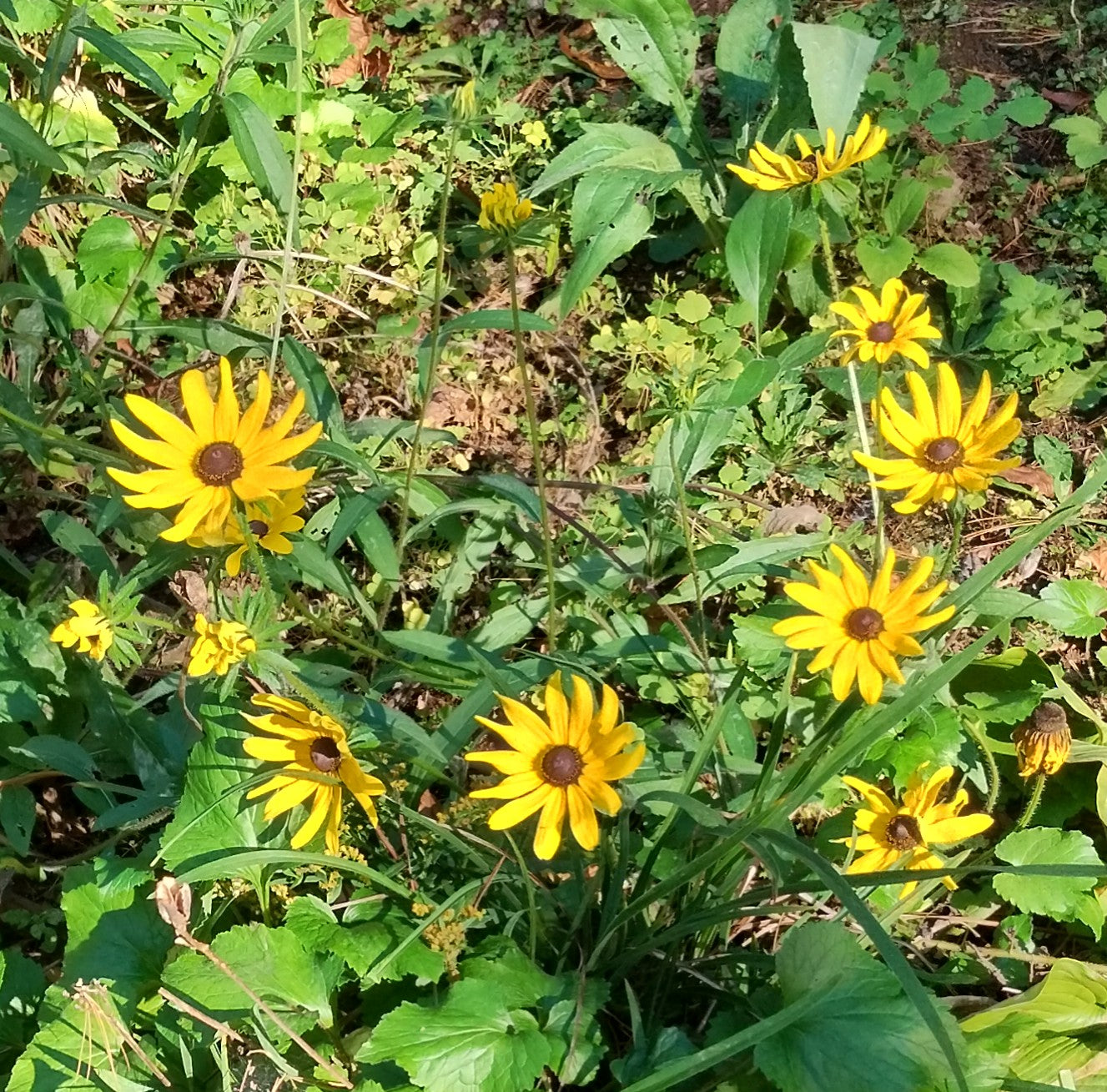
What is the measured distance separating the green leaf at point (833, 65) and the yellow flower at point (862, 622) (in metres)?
1.07

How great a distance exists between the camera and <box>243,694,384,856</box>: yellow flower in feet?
3.34

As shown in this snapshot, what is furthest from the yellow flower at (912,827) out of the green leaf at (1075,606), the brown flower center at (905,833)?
the green leaf at (1075,606)

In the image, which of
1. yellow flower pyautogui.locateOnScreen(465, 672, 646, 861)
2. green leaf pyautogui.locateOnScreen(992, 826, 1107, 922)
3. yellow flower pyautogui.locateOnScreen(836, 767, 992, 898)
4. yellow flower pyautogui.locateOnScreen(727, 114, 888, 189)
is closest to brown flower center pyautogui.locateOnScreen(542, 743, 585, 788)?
yellow flower pyautogui.locateOnScreen(465, 672, 646, 861)

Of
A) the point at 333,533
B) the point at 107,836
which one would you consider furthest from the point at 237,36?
the point at 107,836

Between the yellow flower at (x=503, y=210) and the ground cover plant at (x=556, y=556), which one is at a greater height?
the yellow flower at (x=503, y=210)

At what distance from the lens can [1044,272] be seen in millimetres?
1990

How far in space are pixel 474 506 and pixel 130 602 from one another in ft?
1.80

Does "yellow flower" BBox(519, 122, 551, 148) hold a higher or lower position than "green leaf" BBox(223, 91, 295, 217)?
higher

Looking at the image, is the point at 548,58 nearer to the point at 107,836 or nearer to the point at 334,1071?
the point at 107,836

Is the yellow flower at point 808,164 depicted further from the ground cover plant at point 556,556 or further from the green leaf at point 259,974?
the green leaf at point 259,974

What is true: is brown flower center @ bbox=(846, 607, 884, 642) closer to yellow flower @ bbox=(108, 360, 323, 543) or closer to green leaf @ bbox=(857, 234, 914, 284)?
yellow flower @ bbox=(108, 360, 323, 543)

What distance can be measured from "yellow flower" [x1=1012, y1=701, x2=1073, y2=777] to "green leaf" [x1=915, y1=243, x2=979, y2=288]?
1039 millimetres

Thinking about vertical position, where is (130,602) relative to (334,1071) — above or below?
above

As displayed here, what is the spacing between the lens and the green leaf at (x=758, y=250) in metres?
1.73
